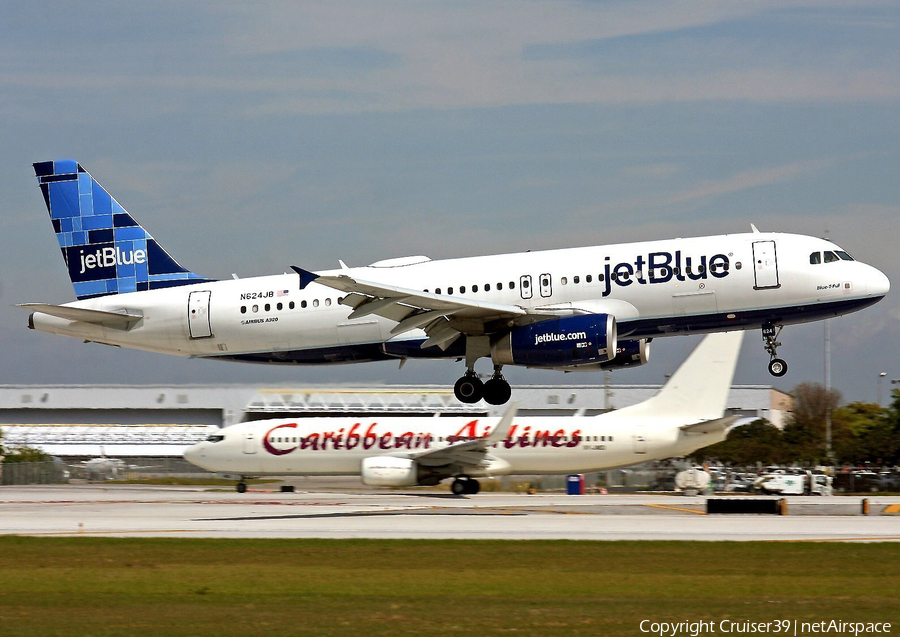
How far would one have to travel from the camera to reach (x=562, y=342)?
35.3m

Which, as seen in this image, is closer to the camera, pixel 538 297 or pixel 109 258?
pixel 538 297

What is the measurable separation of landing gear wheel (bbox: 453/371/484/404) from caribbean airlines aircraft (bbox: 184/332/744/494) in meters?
20.4

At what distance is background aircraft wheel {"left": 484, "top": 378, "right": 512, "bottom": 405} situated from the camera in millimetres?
38438

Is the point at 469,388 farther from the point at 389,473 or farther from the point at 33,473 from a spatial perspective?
the point at 33,473

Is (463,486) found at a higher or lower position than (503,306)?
lower

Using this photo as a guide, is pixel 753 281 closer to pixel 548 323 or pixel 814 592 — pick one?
pixel 548 323

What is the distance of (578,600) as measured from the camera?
25953 millimetres

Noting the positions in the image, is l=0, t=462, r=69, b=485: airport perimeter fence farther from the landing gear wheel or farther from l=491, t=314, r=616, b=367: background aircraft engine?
l=491, t=314, r=616, b=367: background aircraft engine

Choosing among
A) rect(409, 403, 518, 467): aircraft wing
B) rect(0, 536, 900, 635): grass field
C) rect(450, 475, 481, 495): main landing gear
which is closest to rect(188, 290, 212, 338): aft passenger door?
rect(0, 536, 900, 635): grass field

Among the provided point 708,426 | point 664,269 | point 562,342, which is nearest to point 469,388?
point 562,342

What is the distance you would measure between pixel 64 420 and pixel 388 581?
244ft

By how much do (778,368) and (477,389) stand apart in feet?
32.4

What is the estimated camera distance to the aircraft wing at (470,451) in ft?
193

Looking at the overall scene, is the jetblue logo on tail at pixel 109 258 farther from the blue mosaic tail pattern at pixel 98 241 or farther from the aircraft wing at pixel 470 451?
the aircraft wing at pixel 470 451
